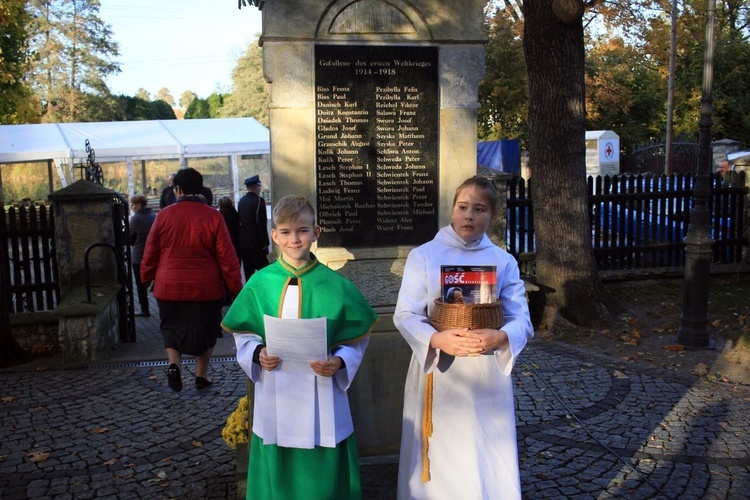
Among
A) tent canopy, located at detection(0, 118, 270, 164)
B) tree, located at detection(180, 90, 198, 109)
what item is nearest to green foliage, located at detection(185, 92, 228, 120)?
tent canopy, located at detection(0, 118, 270, 164)

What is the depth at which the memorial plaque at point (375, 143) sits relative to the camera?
4023mm

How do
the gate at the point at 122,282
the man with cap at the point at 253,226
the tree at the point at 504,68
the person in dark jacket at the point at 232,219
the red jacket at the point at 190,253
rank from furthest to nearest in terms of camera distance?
the tree at the point at 504,68, the person in dark jacket at the point at 232,219, the man with cap at the point at 253,226, the gate at the point at 122,282, the red jacket at the point at 190,253

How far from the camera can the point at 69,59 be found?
4625 centimetres

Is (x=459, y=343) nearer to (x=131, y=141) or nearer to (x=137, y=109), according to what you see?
(x=131, y=141)

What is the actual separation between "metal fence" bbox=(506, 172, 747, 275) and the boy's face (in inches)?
305

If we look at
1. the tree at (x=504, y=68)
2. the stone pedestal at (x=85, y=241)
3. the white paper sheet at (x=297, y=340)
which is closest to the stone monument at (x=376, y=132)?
the white paper sheet at (x=297, y=340)

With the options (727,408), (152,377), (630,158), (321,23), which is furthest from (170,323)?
(630,158)

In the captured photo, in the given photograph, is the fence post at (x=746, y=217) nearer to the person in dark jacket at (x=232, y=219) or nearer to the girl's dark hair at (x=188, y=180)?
the person in dark jacket at (x=232, y=219)

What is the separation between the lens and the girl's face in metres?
3.26

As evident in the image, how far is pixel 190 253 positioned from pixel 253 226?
4.30m

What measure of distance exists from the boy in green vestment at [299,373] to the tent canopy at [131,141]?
59.0ft

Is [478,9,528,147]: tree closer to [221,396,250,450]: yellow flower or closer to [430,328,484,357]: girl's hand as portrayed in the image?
[221,396,250,450]: yellow flower

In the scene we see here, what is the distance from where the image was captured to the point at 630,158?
32.2 metres

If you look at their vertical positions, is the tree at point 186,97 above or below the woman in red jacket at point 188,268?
above
